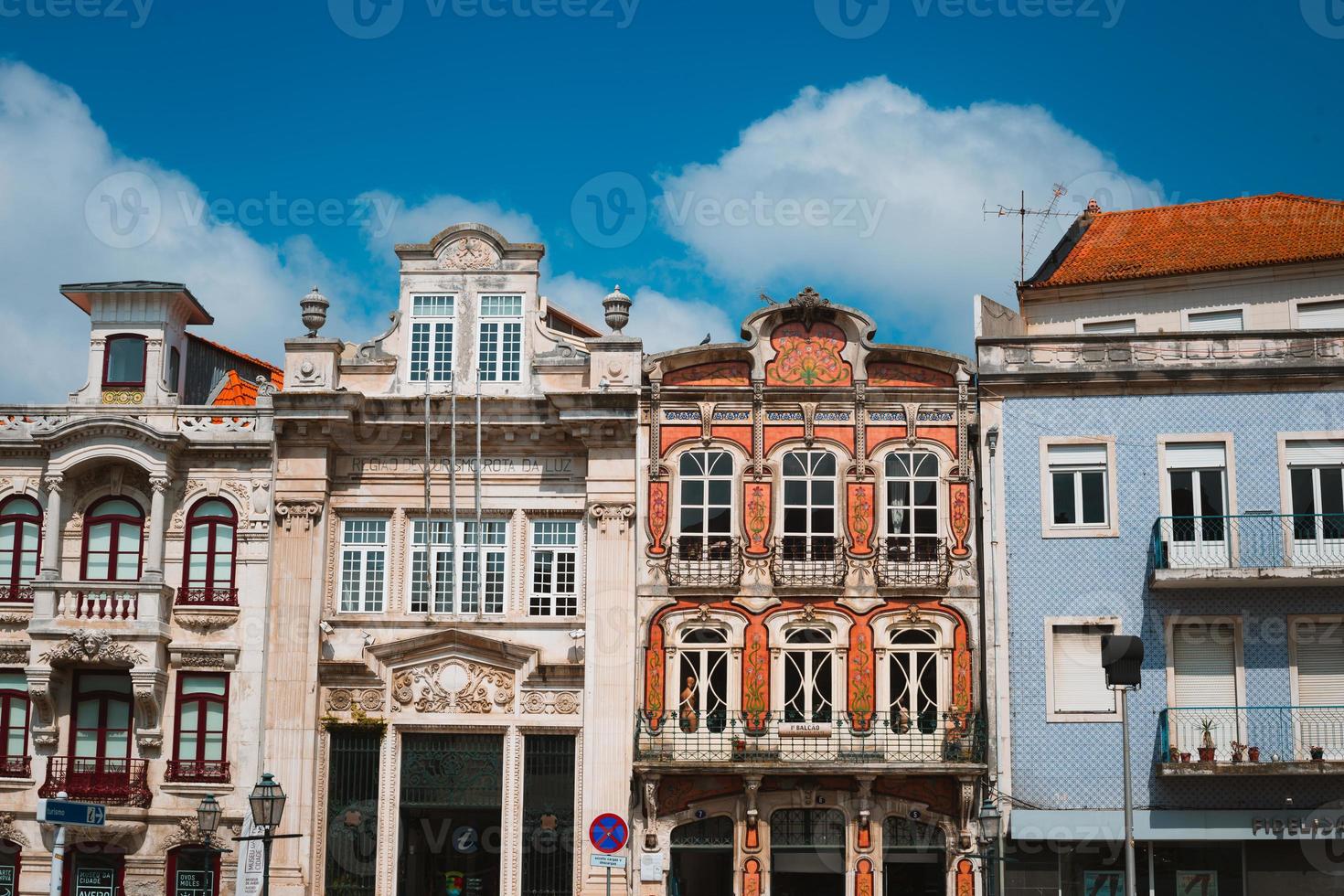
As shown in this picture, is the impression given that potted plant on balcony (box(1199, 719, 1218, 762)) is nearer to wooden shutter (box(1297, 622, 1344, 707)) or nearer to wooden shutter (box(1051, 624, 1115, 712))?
wooden shutter (box(1051, 624, 1115, 712))

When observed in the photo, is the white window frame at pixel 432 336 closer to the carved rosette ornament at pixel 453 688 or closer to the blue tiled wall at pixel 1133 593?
the carved rosette ornament at pixel 453 688

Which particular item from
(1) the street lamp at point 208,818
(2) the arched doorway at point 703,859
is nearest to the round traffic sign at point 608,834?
(2) the arched doorway at point 703,859

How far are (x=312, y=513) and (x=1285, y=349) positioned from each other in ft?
60.9

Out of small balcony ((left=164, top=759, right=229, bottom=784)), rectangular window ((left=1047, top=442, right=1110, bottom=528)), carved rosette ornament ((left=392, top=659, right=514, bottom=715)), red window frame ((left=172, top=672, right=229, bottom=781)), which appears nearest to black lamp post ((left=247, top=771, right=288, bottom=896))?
carved rosette ornament ((left=392, top=659, right=514, bottom=715))

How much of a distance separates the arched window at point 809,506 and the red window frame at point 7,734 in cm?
1485

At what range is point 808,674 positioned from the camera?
31953mm

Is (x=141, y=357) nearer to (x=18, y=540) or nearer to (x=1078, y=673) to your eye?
(x=18, y=540)

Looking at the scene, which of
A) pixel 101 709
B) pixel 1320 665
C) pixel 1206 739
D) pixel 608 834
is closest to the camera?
pixel 608 834

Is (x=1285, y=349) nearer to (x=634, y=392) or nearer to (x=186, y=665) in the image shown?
(x=634, y=392)

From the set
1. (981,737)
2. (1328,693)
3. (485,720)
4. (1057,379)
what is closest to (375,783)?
(485,720)

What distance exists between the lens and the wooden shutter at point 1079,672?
30.7 m

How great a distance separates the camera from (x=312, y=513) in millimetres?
32969

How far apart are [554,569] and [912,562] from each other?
6825 mm

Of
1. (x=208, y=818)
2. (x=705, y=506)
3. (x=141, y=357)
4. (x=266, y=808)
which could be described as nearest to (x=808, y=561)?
(x=705, y=506)
